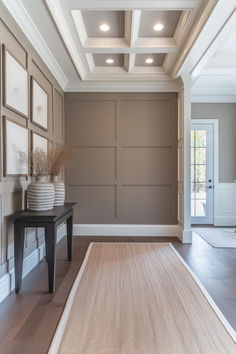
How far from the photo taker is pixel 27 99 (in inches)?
107

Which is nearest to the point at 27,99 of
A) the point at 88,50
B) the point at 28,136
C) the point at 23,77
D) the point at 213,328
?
the point at 23,77

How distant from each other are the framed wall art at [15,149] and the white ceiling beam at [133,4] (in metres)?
1.35

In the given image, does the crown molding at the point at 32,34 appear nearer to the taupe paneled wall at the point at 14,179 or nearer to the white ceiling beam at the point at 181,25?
the taupe paneled wall at the point at 14,179

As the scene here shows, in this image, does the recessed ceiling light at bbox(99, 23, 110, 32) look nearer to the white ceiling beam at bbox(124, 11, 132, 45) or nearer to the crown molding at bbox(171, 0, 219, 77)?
the white ceiling beam at bbox(124, 11, 132, 45)

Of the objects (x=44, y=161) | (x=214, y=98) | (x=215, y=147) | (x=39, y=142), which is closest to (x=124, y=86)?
(x=39, y=142)

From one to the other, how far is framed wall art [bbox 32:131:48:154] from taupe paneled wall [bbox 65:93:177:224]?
1072 mm

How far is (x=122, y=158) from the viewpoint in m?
4.43

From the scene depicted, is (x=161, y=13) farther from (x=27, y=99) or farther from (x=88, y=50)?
(x=27, y=99)

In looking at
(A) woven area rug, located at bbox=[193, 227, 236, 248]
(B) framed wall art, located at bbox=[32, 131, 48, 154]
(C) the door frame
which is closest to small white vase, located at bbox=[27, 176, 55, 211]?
(B) framed wall art, located at bbox=[32, 131, 48, 154]

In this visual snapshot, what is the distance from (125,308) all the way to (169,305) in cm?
36

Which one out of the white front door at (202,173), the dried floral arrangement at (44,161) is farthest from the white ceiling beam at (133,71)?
the dried floral arrangement at (44,161)

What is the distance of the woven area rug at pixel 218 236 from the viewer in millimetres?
3836

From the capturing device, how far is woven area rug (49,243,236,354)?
1510 millimetres

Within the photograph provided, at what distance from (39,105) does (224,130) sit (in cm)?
402
